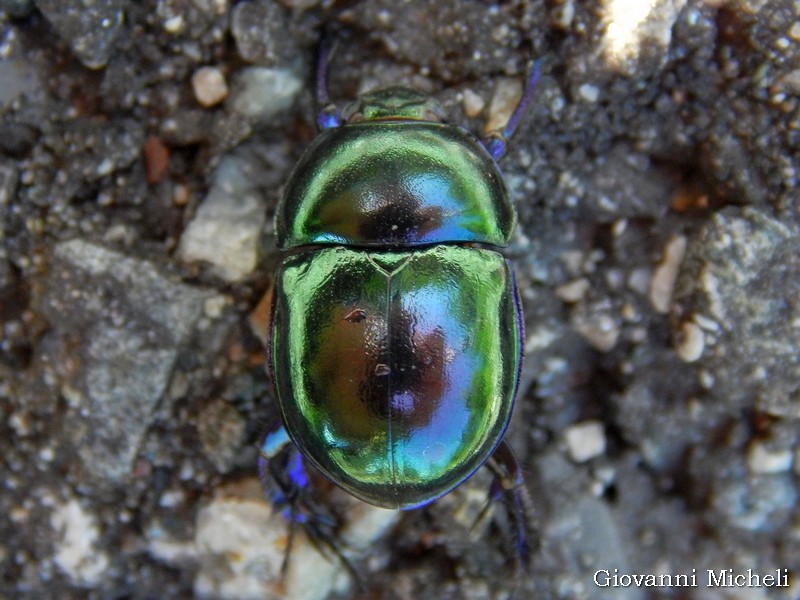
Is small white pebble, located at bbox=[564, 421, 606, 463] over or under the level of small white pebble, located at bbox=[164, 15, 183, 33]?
under

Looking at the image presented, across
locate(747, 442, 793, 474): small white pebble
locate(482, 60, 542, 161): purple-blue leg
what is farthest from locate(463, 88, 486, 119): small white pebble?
locate(747, 442, 793, 474): small white pebble

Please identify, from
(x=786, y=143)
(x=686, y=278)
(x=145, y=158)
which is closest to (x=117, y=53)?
(x=145, y=158)

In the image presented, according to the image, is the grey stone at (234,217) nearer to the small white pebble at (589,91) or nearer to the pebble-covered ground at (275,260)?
the pebble-covered ground at (275,260)

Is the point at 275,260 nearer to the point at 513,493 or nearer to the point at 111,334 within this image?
the point at 111,334

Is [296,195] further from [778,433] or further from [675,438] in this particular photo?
[778,433]

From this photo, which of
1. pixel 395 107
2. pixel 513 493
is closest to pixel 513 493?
pixel 513 493

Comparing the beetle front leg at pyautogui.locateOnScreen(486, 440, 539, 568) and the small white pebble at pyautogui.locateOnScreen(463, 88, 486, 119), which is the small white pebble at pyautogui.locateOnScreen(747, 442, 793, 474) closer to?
the beetle front leg at pyautogui.locateOnScreen(486, 440, 539, 568)
